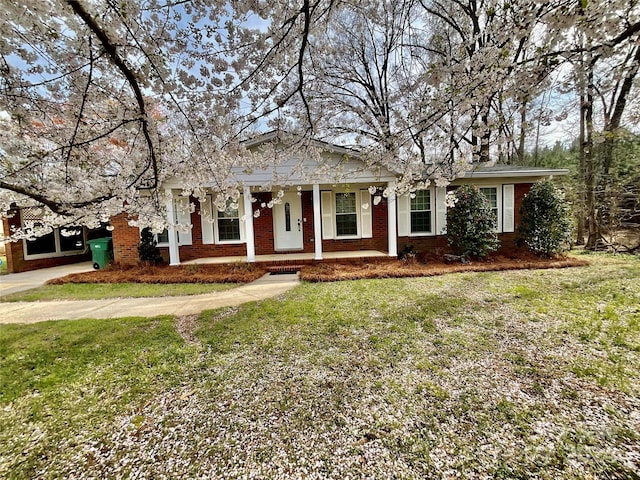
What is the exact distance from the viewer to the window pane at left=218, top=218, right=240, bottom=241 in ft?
31.2

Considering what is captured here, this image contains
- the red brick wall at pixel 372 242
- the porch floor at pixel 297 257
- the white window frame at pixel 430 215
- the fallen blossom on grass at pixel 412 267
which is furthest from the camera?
the red brick wall at pixel 372 242

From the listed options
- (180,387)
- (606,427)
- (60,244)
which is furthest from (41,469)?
(60,244)

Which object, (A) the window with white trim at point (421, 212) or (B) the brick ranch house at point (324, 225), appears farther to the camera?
(A) the window with white trim at point (421, 212)

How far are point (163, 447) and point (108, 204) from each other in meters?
3.51

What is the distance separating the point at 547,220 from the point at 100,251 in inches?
535

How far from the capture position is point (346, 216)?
9.58 m

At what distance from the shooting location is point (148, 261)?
848 centimetres

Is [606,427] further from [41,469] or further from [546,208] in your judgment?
[546,208]

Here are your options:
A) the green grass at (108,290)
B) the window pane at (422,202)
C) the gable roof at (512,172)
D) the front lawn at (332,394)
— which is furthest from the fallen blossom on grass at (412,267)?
the gable roof at (512,172)

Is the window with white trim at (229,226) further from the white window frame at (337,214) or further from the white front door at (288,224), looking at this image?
the white window frame at (337,214)

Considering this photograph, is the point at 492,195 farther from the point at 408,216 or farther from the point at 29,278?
the point at 29,278

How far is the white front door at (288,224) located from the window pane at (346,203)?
1.28 meters

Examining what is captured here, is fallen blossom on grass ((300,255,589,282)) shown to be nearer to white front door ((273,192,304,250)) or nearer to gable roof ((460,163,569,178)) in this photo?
white front door ((273,192,304,250))

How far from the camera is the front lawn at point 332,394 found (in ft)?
5.98
